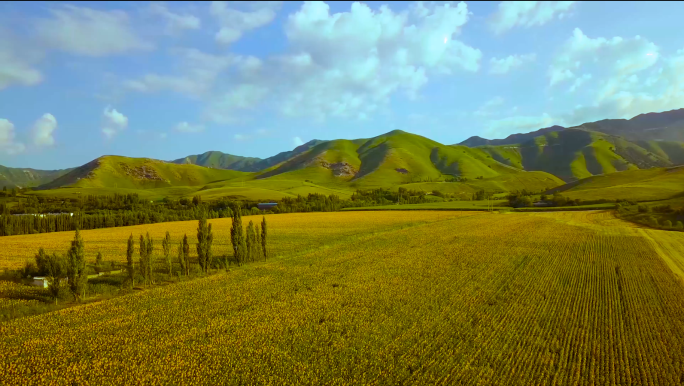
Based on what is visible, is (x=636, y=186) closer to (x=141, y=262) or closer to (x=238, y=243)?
(x=238, y=243)

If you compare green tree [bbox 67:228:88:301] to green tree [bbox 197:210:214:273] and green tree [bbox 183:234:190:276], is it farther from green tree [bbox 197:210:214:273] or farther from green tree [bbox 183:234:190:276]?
green tree [bbox 197:210:214:273]

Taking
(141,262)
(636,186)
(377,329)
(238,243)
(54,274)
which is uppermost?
(636,186)

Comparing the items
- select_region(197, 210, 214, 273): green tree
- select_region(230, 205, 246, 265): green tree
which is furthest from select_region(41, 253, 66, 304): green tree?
select_region(230, 205, 246, 265): green tree

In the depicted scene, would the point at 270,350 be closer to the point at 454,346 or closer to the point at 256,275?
the point at 454,346

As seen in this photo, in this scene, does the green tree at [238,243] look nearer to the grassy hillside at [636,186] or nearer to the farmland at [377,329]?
the farmland at [377,329]

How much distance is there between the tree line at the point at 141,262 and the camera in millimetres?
26047

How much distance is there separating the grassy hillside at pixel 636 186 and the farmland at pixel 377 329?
93.3 meters

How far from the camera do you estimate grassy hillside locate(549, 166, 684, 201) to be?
369 feet

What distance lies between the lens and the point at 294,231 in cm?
6806

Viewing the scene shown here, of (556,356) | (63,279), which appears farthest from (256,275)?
(556,356)

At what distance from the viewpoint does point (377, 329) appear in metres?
19.3

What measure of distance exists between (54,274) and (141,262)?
553 cm

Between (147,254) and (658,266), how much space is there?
140 feet

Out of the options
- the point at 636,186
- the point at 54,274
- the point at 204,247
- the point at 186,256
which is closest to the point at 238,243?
the point at 204,247
